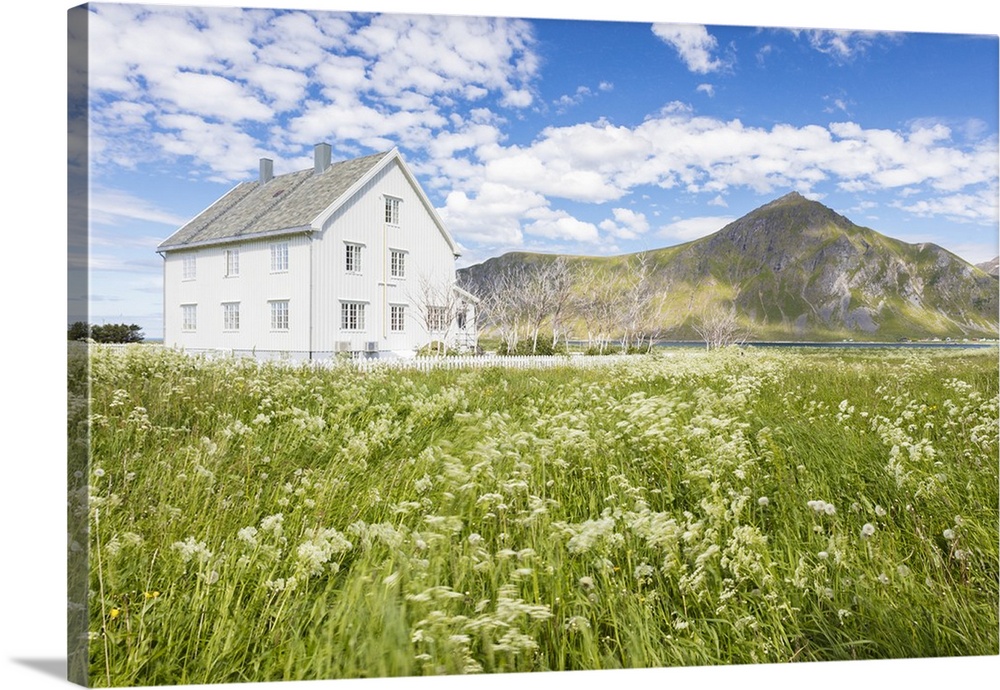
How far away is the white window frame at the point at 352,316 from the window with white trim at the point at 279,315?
1.09ft

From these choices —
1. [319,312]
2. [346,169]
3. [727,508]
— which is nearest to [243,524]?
[319,312]

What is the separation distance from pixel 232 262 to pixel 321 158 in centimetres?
88

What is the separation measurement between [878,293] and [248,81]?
14.5 ft

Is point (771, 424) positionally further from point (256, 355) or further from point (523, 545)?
point (256, 355)

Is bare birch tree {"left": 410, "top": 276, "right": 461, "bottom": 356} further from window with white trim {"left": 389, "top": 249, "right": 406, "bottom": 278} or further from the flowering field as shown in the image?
the flowering field

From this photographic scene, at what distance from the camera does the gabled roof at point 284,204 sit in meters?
3.68

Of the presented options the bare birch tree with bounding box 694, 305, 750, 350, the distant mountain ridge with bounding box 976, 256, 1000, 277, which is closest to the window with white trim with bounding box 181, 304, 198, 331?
the bare birch tree with bounding box 694, 305, 750, 350

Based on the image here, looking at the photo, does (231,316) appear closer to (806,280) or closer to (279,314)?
(279,314)

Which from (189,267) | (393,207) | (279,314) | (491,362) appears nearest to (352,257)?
(393,207)

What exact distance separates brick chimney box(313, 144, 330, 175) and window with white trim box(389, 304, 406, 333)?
86cm

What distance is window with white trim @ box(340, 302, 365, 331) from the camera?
3902mm

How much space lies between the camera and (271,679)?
3201mm

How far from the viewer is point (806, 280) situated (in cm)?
489

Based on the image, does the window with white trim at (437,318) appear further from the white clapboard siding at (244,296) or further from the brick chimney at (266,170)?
the brick chimney at (266,170)
